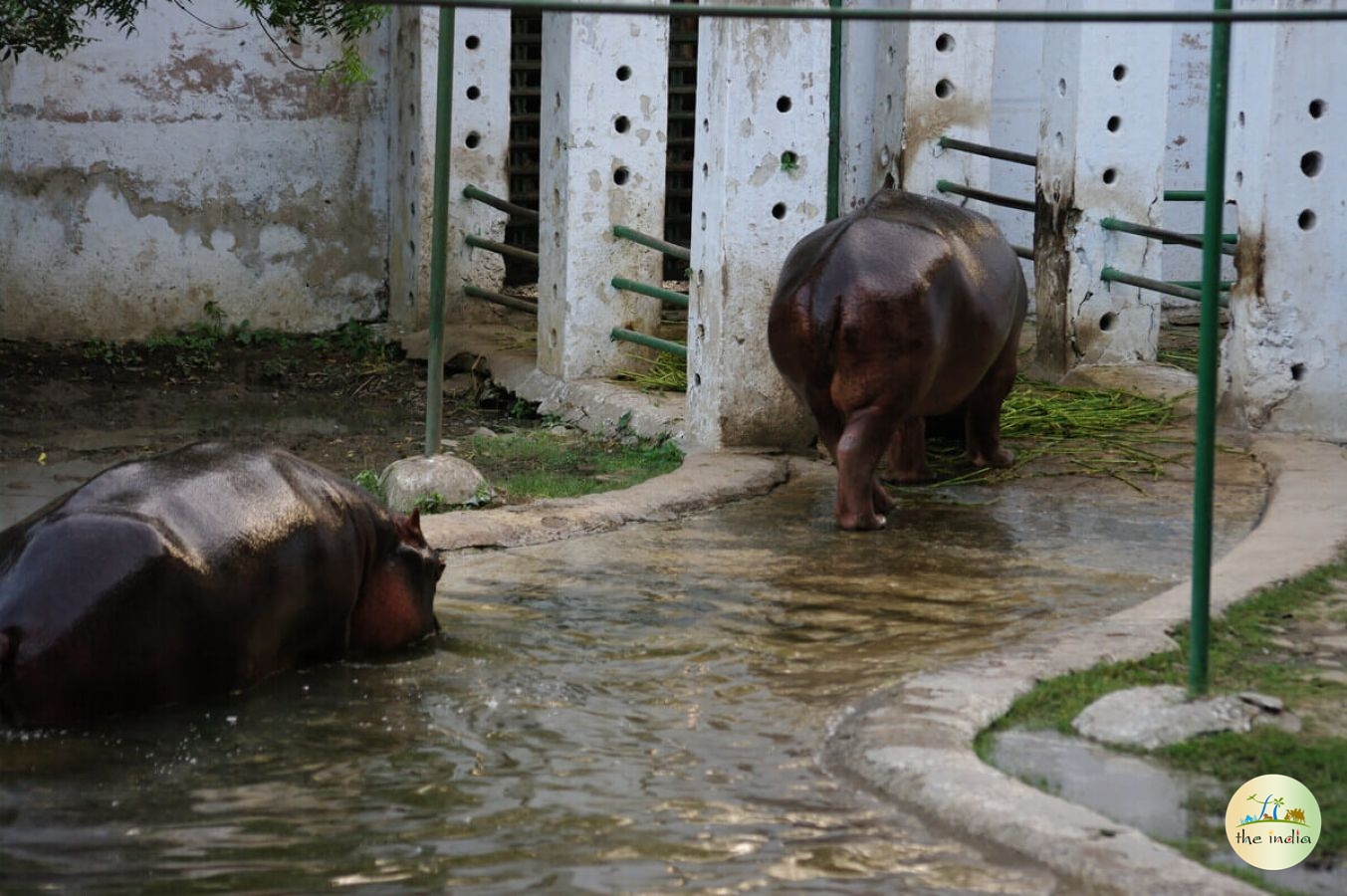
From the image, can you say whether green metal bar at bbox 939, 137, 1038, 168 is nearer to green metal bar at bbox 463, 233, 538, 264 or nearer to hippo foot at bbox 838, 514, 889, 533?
green metal bar at bbox 463, 233, 538, 264

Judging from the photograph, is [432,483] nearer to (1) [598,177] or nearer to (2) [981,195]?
(1) [598,177]

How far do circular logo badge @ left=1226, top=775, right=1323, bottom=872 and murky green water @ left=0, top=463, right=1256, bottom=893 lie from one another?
472 mm

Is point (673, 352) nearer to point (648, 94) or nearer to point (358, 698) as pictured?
point (648, 94)

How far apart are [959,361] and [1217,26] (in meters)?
3.29

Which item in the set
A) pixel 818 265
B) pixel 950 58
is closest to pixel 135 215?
pixel 950 58

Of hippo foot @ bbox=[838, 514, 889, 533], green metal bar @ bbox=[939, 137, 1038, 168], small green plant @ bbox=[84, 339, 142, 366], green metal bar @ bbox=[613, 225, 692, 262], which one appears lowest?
hippo foot @ bbox=[838, 514, 889, 533]

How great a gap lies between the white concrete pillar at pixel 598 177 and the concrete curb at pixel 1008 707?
4.51 metres

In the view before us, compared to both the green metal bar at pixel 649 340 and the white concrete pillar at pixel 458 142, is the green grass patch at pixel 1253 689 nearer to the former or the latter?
the green metal bar at pixel 649 340

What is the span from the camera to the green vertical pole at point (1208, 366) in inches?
181

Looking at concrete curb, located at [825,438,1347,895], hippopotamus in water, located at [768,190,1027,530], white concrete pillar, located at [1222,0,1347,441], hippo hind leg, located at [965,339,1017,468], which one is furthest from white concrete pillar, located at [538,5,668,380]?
concrete curb, located at [825,438,1347,895]

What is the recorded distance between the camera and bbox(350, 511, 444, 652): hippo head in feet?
18.5

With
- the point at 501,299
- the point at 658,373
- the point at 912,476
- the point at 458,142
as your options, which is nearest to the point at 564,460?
the point at 658,373

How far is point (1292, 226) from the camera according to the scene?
349 inches

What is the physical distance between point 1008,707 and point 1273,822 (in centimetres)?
100
